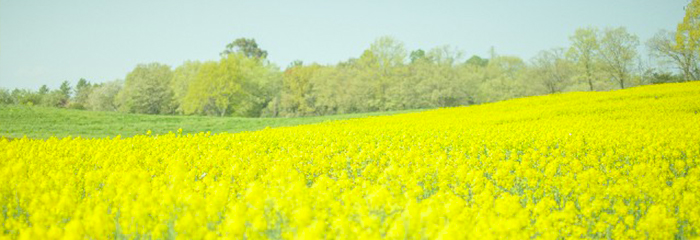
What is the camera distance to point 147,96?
65875 mm

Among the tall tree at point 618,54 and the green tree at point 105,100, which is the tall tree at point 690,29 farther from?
the green tree at point 105,100

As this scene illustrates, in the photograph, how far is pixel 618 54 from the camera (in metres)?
56.7

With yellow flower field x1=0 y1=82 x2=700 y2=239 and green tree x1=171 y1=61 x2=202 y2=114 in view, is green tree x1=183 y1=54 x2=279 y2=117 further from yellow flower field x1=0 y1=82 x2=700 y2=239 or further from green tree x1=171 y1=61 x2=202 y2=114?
yellow flower field x1=0 y1=82 x2=700 y2=239

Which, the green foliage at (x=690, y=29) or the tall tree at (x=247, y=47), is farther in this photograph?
the tall tree at (x=247, y=47)

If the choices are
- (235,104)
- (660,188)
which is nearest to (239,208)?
(660,188)

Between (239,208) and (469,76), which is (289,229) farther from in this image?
(469,76)

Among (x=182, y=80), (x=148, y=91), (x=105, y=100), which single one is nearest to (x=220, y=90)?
(x=182, y=80)

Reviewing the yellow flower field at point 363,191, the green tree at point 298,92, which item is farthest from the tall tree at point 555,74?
the yellow flower field at point 363,191

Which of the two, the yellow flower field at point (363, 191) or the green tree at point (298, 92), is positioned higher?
the green tree at point (298, 92)

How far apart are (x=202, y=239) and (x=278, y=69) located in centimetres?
7060

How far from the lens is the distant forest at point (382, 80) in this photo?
2210 inches

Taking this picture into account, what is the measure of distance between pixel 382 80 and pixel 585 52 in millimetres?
27225

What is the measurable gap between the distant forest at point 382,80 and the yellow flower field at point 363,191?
44821 millimetres

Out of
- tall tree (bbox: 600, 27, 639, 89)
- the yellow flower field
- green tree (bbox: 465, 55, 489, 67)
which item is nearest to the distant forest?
tall tree (bbox: 600, 27, 639, 89)
